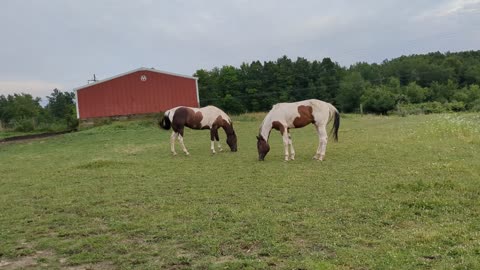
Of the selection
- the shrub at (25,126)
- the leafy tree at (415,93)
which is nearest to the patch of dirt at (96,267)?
the shrub at (25,126)

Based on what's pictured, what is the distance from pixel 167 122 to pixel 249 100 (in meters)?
57.0

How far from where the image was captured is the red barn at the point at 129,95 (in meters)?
33.6

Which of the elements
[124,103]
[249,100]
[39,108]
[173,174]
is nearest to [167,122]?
[173,174]

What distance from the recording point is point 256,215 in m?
5.57

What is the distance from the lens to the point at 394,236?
4449mm

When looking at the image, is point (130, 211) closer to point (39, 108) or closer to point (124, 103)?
point (124, 103)

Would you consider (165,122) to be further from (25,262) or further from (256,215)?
(25,262)

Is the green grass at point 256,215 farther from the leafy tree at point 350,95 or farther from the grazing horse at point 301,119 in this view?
the leafy tree at point 350,95

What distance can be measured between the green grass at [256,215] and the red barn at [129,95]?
925 inches

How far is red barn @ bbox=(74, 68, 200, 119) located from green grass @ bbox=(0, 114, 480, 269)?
23.5m

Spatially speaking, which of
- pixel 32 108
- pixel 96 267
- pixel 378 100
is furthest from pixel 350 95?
pixel 96 267

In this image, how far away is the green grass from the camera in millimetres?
4086

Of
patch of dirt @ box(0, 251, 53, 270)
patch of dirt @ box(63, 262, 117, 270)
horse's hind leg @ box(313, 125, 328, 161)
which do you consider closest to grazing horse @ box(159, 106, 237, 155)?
horse's hind leg @ box(313, 125, 328, 161)

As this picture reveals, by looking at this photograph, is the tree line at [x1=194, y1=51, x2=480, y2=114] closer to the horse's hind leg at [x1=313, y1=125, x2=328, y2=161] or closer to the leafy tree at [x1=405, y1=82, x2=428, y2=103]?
the leafy tree at [x1=405, y1=82, x2=428, y2=103]
